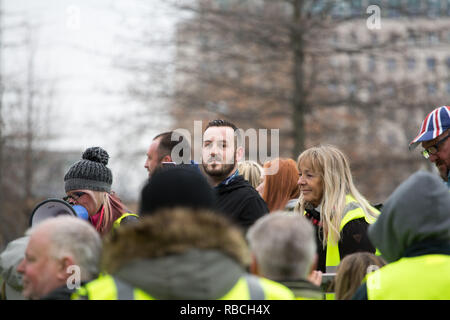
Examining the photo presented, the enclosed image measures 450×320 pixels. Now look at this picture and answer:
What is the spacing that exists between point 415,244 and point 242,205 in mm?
1814

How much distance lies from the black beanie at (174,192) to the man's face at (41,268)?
1.50ft

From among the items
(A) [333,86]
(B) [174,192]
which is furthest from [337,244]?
(A) [333,86]

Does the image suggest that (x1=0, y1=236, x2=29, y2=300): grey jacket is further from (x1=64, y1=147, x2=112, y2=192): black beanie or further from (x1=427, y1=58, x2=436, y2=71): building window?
(x1=427, y1=58, x2=436, y2=71): building window

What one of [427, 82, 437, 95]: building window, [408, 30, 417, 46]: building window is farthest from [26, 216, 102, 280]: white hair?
[427, 82, 437, 95]: building window

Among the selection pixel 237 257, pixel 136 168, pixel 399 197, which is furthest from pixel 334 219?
pixel 136 168

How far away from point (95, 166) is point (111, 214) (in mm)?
404

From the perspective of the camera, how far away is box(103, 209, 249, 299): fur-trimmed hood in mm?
2715

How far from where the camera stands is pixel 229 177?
5219 millimetres

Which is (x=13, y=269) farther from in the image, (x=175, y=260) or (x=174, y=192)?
(x=175, y=260)
